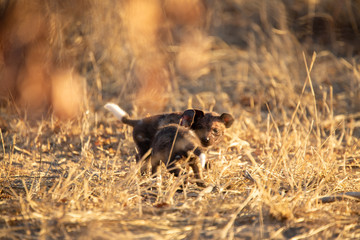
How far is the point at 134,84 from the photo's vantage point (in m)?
7.45

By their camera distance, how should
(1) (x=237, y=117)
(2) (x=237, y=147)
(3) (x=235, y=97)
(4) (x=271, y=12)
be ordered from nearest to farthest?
(2) (x=237, y=147), (1) (x=237, y=117), (3) (x=235, y=97), (4) (x=271, y=12)

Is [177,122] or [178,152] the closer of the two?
[178,152]

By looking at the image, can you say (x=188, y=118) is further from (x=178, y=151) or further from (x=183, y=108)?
(x=183, y=108)

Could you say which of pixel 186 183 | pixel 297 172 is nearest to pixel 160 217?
pixel 186 183

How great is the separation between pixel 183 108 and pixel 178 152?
335cm

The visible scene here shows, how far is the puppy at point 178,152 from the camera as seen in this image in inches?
151

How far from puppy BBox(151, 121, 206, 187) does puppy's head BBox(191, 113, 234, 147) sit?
334mm

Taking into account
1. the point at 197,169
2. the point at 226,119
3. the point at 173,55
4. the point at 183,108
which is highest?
the point at 173,55

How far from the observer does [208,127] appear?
4.48 m

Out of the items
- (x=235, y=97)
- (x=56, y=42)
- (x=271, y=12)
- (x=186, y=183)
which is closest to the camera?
(x=186, y=183)

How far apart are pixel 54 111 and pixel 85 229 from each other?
3725 mm

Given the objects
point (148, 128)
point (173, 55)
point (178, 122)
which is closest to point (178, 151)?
point (178, 122)

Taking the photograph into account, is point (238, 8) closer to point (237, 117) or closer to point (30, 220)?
point (237, 117)

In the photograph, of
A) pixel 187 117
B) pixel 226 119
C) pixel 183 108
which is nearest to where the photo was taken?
pixel 187 117
